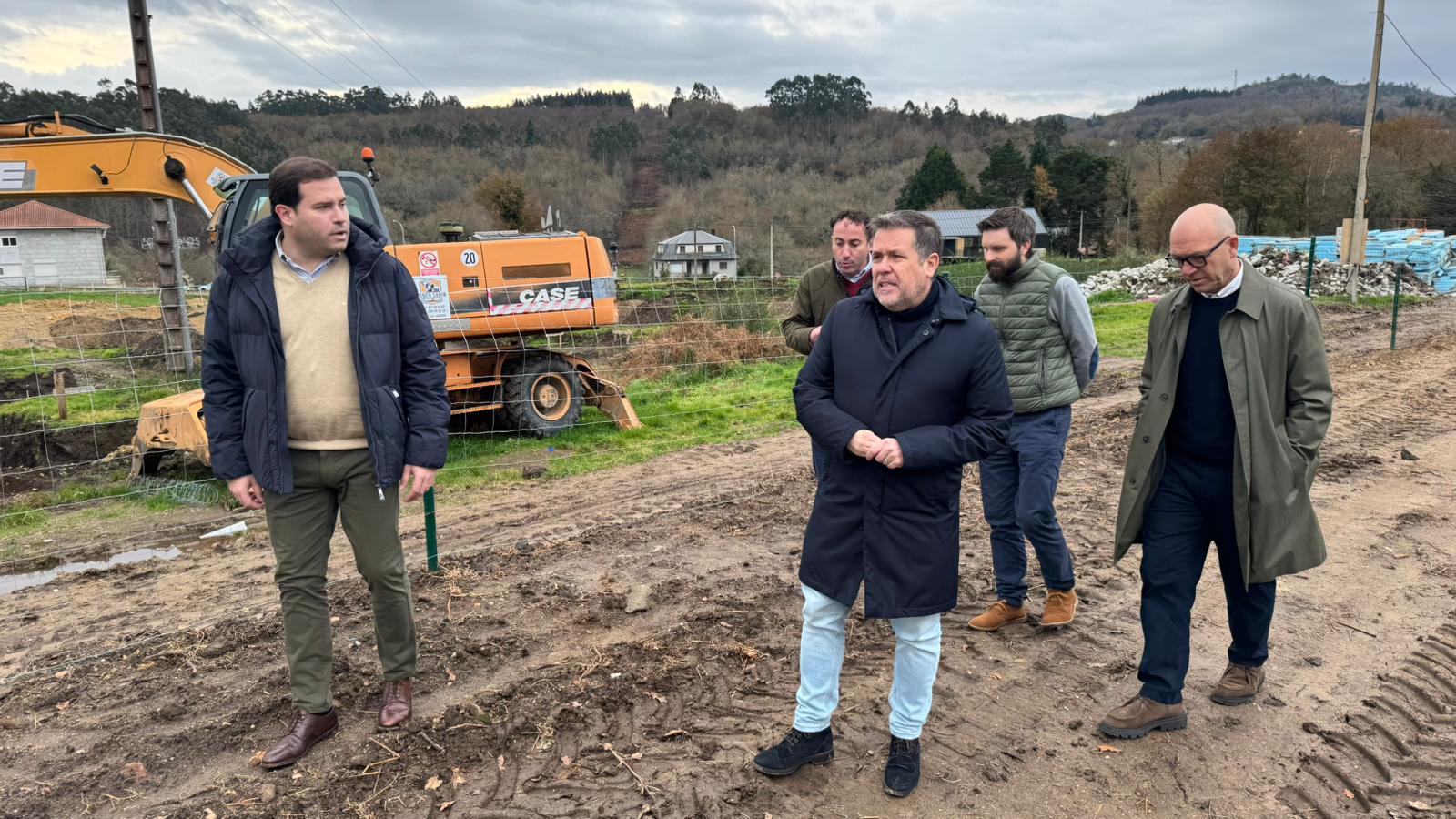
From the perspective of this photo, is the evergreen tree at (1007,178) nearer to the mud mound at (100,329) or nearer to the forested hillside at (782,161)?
the forested hillside at (782,161)

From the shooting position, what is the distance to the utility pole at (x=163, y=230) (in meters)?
12.0

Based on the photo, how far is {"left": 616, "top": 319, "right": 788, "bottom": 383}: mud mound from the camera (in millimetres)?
12820

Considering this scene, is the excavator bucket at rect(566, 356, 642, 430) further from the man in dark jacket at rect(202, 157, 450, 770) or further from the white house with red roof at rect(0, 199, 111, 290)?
the white house with red roof at rect(0, 199, 111, 290)

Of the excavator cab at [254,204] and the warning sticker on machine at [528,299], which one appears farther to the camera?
the warning sticker on machine at [528,299]

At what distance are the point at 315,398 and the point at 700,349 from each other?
992cm

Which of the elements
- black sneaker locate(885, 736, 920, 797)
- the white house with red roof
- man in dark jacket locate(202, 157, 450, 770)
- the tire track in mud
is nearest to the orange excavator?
man in dark jacket locate(202, 157, 450, 770)

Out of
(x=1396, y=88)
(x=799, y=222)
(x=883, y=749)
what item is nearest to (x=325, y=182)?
(x=883, y=749)

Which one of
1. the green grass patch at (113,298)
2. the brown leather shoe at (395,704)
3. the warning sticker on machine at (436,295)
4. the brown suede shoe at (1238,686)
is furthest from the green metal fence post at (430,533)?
the green grass patch at (113,298)

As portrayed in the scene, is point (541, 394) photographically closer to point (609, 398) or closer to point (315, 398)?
point (609, 398)

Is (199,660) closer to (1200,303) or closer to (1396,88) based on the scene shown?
(1200,303)

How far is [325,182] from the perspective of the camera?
308 centimetres

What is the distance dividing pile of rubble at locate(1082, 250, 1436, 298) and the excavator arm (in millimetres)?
19240

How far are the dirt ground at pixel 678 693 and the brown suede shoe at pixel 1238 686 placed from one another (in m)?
0.07

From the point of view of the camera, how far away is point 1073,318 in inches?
159
